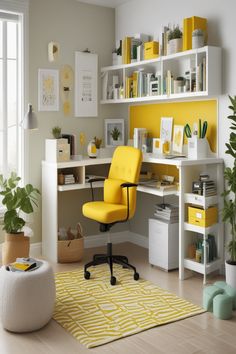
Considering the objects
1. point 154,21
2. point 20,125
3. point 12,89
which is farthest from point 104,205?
point 154,21

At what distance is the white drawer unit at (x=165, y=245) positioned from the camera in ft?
14.9

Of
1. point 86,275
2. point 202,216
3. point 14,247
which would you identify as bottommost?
point 86,275

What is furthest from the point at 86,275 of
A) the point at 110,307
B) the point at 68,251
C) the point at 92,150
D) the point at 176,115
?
the point at 176,115

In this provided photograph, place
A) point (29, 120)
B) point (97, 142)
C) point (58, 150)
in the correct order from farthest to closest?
point (97, 142) → point (58, 150) → point (29, 120)

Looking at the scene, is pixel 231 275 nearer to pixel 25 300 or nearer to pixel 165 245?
pixel 165 245

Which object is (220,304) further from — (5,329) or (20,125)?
(20,125)

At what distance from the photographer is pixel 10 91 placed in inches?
199

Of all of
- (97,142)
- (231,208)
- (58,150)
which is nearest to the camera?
(231,208)

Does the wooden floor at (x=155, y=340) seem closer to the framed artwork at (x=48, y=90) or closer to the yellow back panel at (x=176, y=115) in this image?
the yellow back panel at (x=176, y=115)

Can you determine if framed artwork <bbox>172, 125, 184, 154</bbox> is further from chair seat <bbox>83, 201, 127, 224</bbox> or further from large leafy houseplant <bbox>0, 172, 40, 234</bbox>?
large leafy houseplant <bbox>0, 172, 40, 234</bbox>

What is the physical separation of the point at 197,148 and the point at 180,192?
17.3 inches

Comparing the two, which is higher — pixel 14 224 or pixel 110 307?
pixel 14 224

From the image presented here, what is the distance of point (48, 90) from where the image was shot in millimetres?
5168

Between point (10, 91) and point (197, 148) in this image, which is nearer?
point (197, 148)
